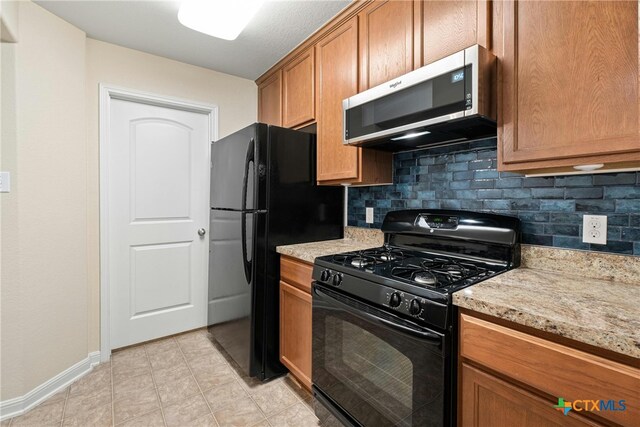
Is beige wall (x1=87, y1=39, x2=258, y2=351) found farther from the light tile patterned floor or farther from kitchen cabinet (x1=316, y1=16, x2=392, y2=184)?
kitchen cabinet (x1=316, y1=16, x2=392, y2=184)

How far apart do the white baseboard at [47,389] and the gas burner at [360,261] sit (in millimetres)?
2047

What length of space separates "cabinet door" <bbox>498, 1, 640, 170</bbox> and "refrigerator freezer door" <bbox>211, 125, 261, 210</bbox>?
4.49ft

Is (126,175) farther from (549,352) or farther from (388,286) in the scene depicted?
(549,352)

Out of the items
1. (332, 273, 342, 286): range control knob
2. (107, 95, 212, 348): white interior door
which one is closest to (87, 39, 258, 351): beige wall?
(107, 95, 212, 348): white interior door

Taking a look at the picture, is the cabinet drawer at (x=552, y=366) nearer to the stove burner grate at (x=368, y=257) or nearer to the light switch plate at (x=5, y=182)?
the stove burner grate at (x=368, y=257)

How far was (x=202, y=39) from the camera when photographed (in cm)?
221

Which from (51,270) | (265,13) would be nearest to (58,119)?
(51,270)

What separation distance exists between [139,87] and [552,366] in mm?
2971

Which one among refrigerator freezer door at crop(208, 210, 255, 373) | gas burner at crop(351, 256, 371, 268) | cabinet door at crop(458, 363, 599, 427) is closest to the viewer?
cabinet door at crop(458, 363, 599, 427)

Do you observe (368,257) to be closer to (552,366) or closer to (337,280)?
(337,280)

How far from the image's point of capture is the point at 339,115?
1.92m

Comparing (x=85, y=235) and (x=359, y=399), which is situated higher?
(x=85, y=235)

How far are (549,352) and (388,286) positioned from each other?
0.51 meters

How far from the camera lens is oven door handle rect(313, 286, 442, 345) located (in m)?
1.02
